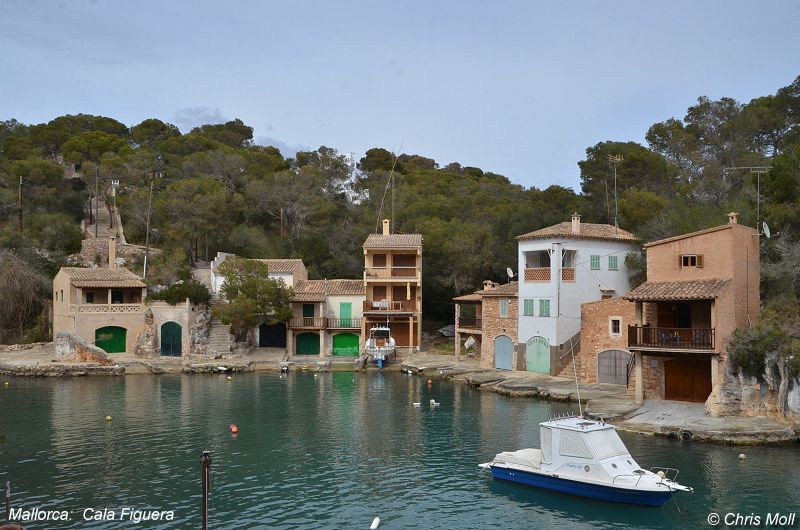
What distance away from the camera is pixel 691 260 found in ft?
103

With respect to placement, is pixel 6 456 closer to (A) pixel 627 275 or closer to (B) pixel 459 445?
(B) pixel 459 445

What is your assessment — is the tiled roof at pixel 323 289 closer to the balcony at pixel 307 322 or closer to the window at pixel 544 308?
the balcony at pixel 307 322

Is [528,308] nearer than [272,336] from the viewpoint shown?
Yes

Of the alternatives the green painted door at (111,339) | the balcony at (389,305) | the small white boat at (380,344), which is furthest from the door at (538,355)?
the green painted door at (111,339)

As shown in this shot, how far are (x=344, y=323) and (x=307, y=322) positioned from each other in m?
2.85

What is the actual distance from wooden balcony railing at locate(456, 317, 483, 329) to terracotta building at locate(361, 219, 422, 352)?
14.4 feet

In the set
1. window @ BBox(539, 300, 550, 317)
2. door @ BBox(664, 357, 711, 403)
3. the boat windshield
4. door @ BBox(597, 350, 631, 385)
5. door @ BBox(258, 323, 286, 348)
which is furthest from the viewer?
door @ BBox(258, 323, 286, 348)

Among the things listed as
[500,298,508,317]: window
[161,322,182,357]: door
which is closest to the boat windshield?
[500,298,508,317]: window

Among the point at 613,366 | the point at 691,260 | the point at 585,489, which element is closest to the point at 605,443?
the point at 585,489

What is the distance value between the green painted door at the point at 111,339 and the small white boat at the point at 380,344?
18225mm

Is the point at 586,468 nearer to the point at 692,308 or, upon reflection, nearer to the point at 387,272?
the point at 692,308

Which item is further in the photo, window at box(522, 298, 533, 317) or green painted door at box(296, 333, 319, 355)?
green painted door at box(296, 333, 319, 355)

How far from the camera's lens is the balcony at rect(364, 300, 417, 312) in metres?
53.7

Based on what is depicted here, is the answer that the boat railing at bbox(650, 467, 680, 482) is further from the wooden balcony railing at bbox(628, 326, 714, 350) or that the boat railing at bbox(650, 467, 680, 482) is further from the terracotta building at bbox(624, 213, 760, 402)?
the wooden balcony railing at bbox(628, 326, 714, 350)
